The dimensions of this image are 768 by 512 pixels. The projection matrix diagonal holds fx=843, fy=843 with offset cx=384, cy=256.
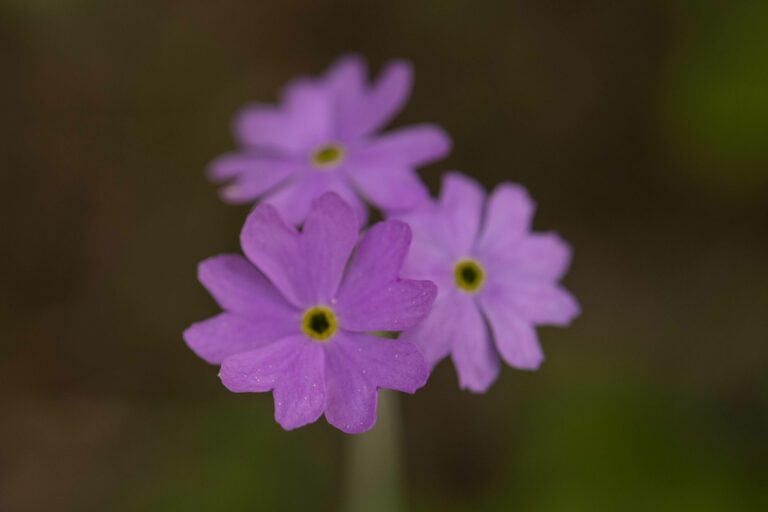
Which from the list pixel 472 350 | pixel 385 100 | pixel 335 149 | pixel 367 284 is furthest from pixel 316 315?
pixel 385 100

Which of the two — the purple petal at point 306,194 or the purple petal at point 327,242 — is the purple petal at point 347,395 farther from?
the purple petal at point 306,194

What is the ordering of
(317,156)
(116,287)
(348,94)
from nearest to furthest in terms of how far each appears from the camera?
(317,156) → (348,94) → (116,287)

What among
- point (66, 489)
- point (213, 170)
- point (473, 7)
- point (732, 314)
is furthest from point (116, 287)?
point (732, 314)

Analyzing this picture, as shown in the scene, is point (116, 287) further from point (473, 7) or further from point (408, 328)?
point (408, 328)

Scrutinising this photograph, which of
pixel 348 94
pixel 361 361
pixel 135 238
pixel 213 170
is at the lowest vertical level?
pixel 361 361

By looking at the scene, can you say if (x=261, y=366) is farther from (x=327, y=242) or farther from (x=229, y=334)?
(x=327, y=242)
